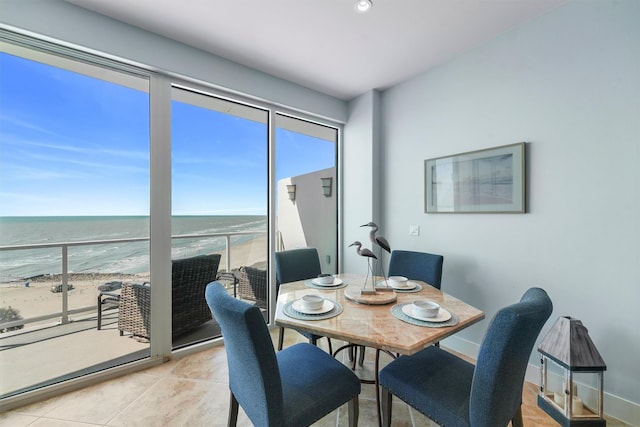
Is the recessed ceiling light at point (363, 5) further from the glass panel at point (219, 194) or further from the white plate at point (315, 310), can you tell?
the white plate at point (315, 310)

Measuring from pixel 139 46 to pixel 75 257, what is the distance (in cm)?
204

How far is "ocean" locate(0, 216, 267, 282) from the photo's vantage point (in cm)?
188

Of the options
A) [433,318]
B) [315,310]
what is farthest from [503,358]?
[315,310]

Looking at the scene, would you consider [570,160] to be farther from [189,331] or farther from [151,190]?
[189,331]

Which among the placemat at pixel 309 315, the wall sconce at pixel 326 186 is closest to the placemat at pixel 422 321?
the placemat at pixel 309 315

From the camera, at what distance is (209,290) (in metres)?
1.22

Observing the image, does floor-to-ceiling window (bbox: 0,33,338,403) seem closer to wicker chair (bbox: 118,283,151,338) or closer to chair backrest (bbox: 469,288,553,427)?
wicker chair (bbox: 118,283,151,338)

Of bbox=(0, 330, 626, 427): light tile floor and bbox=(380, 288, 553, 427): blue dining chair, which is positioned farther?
bbox=(0, 330, 626, 427): light tile floor

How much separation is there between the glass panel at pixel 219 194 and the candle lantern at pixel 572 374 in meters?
2.56

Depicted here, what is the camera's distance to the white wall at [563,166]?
1.64m

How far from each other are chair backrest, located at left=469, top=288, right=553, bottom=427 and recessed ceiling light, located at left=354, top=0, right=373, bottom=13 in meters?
2.08

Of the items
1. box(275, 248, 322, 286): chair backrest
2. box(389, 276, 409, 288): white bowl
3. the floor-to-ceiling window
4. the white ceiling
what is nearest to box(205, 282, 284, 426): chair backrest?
box(389, 276, 409, 288): white bowl

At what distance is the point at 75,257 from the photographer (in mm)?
2447

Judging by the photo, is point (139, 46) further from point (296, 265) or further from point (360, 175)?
point (360, 175)
